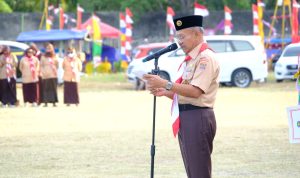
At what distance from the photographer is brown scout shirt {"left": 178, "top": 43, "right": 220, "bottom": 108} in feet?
21.9

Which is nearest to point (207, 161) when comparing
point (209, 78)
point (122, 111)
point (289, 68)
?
point (209, 78)

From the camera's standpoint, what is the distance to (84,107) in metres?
22.6

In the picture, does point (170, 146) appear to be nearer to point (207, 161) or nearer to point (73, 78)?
point (207, 161)

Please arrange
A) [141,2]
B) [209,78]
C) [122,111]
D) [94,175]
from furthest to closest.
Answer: [141,2] < [122,111] < [94,175] < [209,78]

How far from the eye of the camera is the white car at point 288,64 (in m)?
31.3

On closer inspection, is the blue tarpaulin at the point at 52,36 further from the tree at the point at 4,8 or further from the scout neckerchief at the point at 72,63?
the scout neckerchief at the point at 72,63

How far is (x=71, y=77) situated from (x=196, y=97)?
56.1 feet

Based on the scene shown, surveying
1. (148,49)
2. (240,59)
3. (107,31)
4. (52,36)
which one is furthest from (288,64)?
(107,31)

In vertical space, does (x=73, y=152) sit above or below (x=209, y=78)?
below

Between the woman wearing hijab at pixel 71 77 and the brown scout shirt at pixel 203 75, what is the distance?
1659 centimetres

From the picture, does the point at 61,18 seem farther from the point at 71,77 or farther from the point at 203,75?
the point at 203,75

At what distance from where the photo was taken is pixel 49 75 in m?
23.8

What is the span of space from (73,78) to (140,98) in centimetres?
296

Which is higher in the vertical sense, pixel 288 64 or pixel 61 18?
pixel 61 18
